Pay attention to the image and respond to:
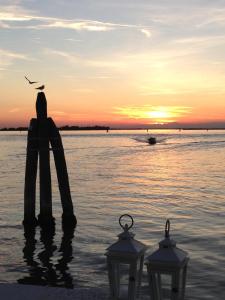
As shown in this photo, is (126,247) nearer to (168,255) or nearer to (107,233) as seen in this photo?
(168,255)

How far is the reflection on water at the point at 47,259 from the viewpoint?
36.6ft

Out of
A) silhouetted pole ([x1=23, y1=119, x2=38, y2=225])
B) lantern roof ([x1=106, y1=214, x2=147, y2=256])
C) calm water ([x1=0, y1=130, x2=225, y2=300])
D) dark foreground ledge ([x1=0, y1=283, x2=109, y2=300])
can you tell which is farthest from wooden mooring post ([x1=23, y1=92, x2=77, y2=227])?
lantern roof ([x1=106, y1=214, x2=147, y2=256])

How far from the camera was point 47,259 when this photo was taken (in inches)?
517

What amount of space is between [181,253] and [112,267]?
0.96 meters

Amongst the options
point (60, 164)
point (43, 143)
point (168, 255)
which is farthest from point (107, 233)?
point (168, 255)

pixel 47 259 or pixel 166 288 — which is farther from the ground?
pixel 166 288

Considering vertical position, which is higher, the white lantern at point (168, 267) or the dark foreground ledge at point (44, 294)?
the white lantern at point (168, 267)

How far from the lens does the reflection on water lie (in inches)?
440

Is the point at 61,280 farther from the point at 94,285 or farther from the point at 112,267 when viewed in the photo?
the point at 112,267

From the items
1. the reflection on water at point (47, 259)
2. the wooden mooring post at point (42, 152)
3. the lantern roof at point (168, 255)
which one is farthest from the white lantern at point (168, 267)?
the wooden mooring post at point (42, 152)

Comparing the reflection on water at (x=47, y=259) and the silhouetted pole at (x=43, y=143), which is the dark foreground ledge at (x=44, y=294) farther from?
the silhouetted pole at (x=43, y=143)

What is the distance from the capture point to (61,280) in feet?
36.7

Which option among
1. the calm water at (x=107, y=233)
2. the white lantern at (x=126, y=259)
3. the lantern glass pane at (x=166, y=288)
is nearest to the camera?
the white lantern at (x=126, y=259)

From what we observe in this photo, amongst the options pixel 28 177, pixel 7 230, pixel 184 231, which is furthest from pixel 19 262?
pixel 184 231
